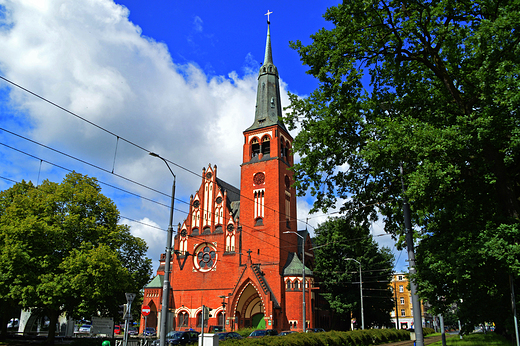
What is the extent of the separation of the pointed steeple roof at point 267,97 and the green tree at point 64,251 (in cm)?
2434

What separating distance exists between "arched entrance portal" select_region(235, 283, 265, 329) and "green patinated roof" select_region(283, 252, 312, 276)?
3.87m

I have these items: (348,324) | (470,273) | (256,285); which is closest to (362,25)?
(470,273)

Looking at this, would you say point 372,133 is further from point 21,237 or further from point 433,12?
point 21,237

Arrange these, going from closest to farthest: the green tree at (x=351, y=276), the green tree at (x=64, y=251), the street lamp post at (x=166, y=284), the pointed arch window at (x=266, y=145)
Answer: the street lamp post at (x=166, y=284), the green tree at (x=64, y=251), the green tree at (x=351, y=276), the pointed arch window at (x=266, y=145)

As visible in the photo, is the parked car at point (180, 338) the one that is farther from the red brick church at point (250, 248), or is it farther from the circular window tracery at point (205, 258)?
the circular window tracery at point (205, 258)

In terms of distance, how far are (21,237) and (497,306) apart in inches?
935

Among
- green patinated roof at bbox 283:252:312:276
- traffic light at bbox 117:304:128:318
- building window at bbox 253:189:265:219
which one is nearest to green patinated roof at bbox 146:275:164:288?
building window at bbox 253:189:265:219

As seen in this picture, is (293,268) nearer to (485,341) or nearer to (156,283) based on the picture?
(156,283)

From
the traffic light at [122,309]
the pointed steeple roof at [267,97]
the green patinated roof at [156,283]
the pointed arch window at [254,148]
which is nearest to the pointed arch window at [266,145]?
the pointed arch window at [254,148]

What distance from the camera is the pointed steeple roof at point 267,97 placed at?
46750 mm

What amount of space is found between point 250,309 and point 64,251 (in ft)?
74.2

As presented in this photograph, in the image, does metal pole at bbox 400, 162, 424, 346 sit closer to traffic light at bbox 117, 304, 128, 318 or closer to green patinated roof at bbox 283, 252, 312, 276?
traffic light at bbox 117, 304, 128, 318

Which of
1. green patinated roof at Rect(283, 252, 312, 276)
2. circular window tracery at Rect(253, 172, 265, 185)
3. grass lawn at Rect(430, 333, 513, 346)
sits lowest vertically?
grass lawn at Rect(430, 333, 513, 346)

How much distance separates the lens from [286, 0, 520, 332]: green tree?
1052cm
